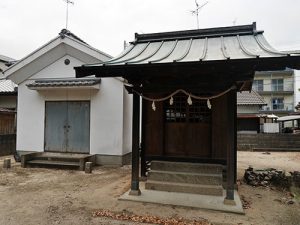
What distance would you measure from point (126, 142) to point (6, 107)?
8846 mm

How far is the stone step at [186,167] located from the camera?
660 centimetres

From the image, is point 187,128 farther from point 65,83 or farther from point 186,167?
point 65,83

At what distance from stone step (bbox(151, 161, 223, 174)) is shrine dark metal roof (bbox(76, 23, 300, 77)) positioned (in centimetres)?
282

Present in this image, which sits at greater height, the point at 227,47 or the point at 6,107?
the point at 227,47

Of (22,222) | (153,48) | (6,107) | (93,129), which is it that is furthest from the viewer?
(6,107)

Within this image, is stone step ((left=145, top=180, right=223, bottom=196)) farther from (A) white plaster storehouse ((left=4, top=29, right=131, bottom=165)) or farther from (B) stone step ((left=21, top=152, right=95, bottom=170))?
(B) stone step ((left=21, top=152, right=95, bottom=170))

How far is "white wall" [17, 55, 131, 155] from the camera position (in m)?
9.98

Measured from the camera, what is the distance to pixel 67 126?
10.5 m

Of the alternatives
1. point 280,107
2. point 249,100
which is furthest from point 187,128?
point 280,107

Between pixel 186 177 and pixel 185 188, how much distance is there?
11.5 inches

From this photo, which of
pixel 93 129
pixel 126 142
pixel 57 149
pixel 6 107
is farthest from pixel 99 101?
pixel 6 107

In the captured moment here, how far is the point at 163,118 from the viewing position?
7.53 meters

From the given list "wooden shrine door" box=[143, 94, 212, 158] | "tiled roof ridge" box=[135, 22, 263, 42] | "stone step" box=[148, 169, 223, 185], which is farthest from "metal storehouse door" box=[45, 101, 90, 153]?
"tiled roof ridge" box=[135, 22, 263, 42]

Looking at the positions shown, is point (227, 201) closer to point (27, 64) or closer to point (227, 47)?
point (227, 47)
